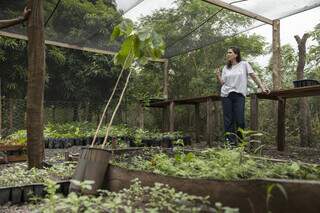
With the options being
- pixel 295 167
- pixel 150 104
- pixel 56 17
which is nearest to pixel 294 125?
pixel 150 104

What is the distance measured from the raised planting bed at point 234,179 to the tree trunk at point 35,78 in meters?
1.06

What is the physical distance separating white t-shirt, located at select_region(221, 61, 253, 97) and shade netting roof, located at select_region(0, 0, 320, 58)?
1.50 metres

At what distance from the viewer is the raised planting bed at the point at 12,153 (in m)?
5.04

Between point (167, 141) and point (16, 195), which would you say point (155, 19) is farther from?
point (16, 195)

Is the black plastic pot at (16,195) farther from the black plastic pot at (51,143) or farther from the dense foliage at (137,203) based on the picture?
the black plastic pot at (51,143)

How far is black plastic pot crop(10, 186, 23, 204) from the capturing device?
2.82 m

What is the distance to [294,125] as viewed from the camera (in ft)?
27.0

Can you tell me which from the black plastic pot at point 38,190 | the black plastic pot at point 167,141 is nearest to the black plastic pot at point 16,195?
the black plastic pot at point 38,190

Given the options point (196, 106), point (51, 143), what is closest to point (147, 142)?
point (196, 106)

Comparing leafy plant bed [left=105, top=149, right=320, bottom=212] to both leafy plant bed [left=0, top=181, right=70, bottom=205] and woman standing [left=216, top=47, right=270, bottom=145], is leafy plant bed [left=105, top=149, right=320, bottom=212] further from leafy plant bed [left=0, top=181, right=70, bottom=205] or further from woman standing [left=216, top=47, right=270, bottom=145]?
woman standing [left=216, top=47, right=270, bottom=145]

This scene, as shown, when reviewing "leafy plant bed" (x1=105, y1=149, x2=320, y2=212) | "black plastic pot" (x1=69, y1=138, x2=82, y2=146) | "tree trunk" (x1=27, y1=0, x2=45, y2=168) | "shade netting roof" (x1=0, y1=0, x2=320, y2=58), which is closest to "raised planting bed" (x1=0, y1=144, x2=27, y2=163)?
"black plastic pot" (x1=69, y1=138, x2=82, y2=146)

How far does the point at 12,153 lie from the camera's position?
527 cm

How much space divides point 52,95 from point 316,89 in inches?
297

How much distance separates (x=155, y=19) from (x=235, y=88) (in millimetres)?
3099
